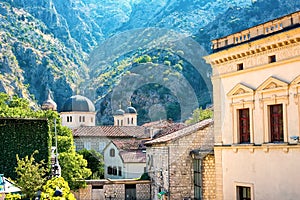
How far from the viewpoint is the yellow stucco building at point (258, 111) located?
59.9 ft

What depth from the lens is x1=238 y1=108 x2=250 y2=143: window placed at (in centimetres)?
2102

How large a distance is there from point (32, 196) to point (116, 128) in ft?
133

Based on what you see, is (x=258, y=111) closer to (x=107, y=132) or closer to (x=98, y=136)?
(x=98, y=136)

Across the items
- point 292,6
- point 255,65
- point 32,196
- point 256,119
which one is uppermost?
point 292,6

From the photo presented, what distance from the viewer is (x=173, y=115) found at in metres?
94.8

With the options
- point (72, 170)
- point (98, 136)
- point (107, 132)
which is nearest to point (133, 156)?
point (72, 170)

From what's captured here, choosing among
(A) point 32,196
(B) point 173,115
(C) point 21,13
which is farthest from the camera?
(C) point 21,13

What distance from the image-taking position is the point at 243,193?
21312 millimetres

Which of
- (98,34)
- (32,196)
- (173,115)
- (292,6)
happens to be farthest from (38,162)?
(98,34)

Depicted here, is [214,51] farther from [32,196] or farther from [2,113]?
[2,113]

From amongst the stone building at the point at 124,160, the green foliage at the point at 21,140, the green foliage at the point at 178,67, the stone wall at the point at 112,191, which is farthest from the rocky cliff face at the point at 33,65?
the green foliage at the point at 21,140

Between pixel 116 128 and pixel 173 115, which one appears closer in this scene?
pixel 116 128

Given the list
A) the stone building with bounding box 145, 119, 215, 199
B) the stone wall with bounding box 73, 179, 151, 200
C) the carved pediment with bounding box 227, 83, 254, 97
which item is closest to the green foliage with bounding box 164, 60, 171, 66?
the stone wall with bounding box 73, 179, 151, 200

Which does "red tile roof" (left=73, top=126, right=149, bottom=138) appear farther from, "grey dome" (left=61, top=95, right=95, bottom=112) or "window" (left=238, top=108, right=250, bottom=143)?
"window" (left=238, top=108, right=250, bottom=143)
